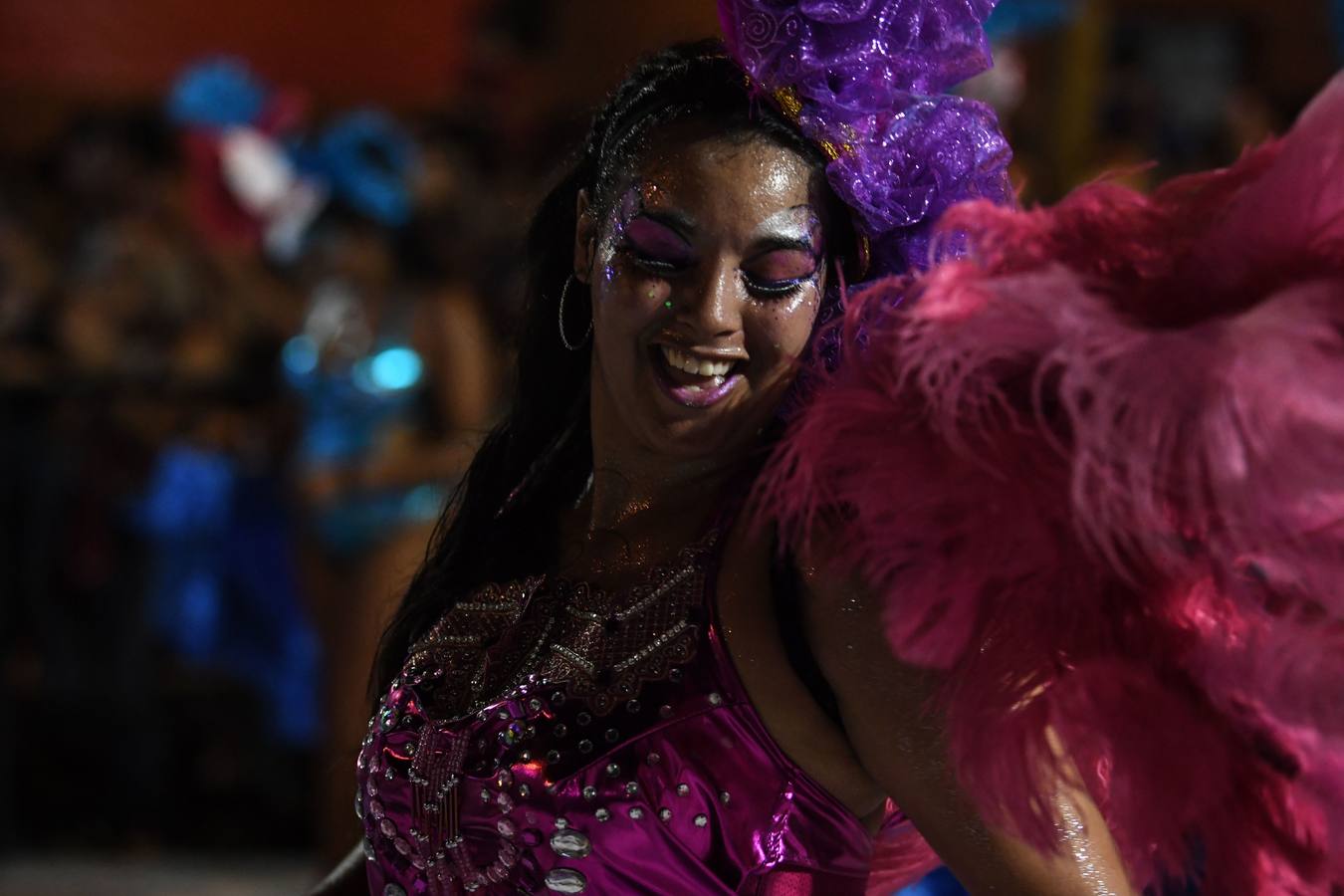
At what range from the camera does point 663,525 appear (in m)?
1.53

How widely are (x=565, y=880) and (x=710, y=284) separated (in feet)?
1.58

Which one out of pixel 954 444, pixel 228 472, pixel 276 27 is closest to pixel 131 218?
pixel 228 472

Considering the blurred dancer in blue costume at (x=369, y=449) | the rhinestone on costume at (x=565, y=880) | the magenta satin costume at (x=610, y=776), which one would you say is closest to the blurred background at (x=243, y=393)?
the blurred dancer in blue costume at (x=369, y=449)

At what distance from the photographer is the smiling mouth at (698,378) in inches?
55.1

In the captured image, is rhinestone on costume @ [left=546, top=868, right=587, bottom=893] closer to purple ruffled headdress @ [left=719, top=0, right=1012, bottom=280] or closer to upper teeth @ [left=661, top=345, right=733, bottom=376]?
upper teeth @ [left=661, top=345, right=733, bottom=376]

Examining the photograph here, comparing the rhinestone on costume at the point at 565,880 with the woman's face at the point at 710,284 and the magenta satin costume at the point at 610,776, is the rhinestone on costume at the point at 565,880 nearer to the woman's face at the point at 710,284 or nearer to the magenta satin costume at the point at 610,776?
the magenta satin costume at the point at 610,776

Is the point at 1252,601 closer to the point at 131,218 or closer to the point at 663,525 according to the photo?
the point at 663,525

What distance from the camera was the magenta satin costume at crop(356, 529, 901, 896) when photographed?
4.39ft

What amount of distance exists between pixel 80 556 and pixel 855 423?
4.38 metres

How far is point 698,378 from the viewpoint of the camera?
4.61 feet

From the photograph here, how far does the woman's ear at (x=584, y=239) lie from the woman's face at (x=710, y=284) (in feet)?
0.36

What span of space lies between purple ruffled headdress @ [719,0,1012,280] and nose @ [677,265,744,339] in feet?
0.43

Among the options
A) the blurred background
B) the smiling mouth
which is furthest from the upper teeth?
the blurred background

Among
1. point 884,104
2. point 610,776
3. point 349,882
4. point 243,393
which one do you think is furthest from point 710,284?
point 243,393
